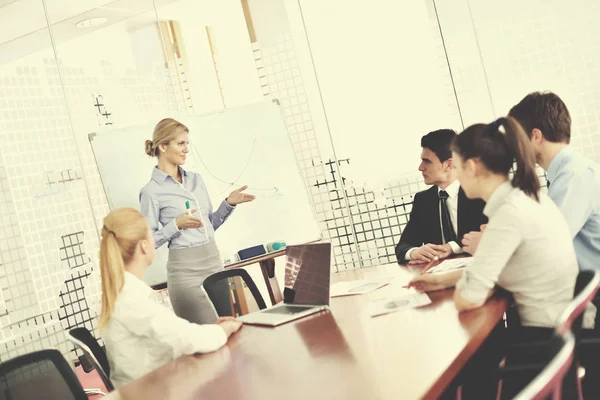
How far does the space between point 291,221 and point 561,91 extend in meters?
2.14

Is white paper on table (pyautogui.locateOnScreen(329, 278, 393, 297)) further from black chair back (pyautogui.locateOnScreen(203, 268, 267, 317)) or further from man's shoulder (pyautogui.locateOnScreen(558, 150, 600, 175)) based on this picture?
man's shoulder (pyautogui.locateOnScreen(558, 150, 600, 175))

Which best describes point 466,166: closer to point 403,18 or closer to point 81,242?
point 403,18

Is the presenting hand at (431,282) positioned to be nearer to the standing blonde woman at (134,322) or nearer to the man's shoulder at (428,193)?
the standing blonde woman at (134,322)

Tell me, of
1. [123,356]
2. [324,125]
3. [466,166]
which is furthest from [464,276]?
[324,125]

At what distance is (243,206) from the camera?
179 inches

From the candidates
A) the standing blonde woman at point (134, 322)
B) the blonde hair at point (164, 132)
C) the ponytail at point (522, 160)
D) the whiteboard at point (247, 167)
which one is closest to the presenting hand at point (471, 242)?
the ponytail at point (522, 160)

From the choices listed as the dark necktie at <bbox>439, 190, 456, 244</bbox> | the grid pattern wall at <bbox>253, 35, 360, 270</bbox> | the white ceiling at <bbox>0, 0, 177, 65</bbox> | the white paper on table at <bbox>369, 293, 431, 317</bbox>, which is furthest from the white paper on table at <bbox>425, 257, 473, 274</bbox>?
the white ceiling at <bbox>0, 0, 177, 65</bbox>

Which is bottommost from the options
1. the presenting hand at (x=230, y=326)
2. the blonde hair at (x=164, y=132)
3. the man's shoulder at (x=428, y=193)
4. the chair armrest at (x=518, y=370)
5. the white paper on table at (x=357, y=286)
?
the chair armrest at (x=518, y=370)

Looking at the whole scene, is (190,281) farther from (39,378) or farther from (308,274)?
(39,378)

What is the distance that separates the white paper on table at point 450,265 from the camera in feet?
8.72

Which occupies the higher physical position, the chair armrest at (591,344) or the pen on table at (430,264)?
the pen on table at (430,264)

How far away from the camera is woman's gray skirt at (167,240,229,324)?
3963mm

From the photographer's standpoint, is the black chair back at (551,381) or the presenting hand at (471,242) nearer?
the black chair back at (551,381)

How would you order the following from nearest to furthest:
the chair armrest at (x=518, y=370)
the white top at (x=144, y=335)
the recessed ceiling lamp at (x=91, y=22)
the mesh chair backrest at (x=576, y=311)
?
the mesh chair backrest at (x=576, y=311), the chair armrest at (x=518, y=370), the white top at (x=144, y=335), the recessed ceiling lamp at (x=91, y=22)
